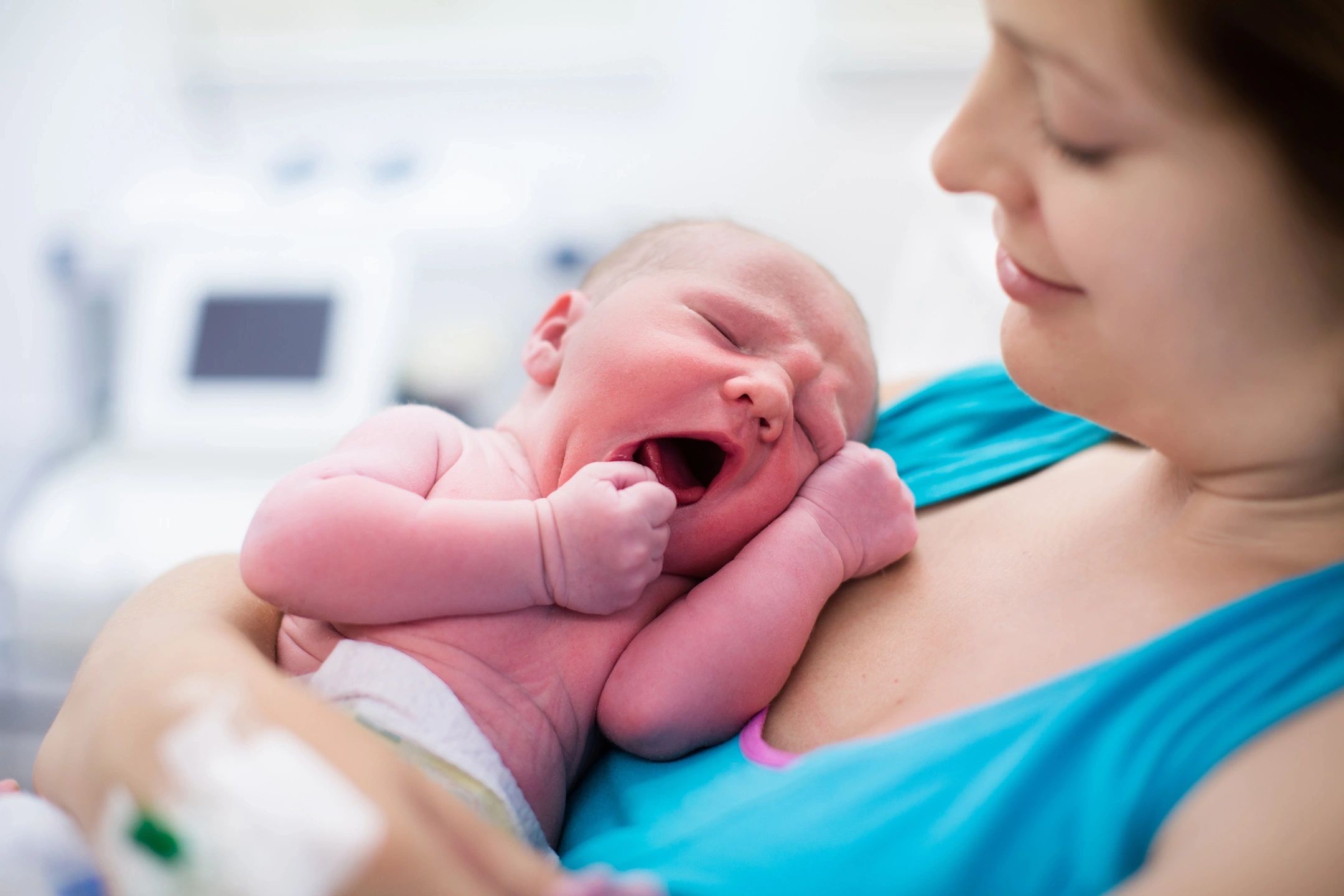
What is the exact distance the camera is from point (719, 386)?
94 cm

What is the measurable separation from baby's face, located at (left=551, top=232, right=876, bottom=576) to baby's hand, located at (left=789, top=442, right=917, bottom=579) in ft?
0.12

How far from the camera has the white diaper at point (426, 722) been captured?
0.78 metres

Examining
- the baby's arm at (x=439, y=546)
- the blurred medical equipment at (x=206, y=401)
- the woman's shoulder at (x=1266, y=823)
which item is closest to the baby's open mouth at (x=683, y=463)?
the baby's arm at (x=439, y=546)

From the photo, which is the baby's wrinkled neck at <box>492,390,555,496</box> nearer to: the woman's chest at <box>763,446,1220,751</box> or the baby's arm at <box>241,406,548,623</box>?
the baby's arm at <box>241,406,548,623</box>

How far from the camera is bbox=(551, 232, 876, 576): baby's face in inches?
36.8

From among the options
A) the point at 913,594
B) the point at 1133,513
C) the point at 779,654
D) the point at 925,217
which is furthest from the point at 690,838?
the point at 925,217

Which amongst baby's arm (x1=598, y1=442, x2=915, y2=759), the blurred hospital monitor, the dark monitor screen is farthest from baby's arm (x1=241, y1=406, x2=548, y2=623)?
the dark monitor screen

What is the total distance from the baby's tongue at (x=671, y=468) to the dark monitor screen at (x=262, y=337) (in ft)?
4.00

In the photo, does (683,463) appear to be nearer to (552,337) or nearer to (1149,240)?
(552,337)

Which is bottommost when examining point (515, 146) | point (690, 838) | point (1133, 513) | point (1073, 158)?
point (690, 838)

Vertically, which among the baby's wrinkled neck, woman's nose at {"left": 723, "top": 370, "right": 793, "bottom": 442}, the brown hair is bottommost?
the baby's wrinkled neck

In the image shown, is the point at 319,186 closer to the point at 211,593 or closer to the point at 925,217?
the point at 925,217

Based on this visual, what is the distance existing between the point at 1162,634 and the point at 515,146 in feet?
6.86

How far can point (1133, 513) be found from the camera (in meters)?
0.89
